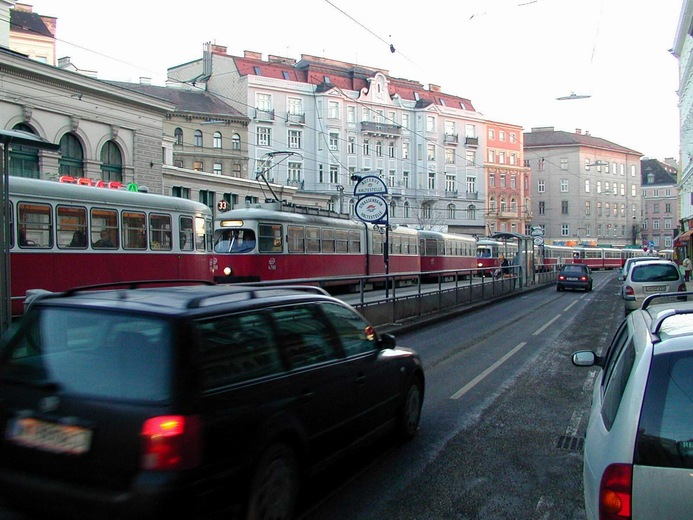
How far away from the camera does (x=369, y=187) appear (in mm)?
19156

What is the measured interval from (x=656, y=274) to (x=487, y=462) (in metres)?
14.5

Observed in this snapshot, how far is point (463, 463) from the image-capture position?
19.3ft

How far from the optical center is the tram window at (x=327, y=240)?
26.1 meters

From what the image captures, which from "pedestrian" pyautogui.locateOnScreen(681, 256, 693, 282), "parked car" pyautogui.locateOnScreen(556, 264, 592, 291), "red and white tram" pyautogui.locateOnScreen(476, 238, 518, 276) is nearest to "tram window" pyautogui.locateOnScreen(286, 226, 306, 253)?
"parked car" pyautogui.locateOnScreen(556, 264, 592, 291)

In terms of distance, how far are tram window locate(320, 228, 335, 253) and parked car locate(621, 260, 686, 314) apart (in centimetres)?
1162

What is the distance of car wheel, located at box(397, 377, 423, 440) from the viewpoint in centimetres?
641

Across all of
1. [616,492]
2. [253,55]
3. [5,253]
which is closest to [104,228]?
[5,253]

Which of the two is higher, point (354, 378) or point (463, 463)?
point (354, 378)

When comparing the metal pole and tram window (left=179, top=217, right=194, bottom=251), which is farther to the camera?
tram window (left=179, top=217, right=194, bottom=251)

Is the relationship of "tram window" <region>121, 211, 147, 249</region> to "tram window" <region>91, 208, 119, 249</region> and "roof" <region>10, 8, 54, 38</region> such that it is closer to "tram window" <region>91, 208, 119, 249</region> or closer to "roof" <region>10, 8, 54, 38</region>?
"tram window" <region>91, 208, 119, 249</region>

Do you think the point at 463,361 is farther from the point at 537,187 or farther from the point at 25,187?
the point at 537,187

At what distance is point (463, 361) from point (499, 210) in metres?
75.7

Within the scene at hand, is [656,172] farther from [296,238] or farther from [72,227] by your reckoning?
[72,227]

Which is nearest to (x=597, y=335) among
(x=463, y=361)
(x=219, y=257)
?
(x=463, y=361)
